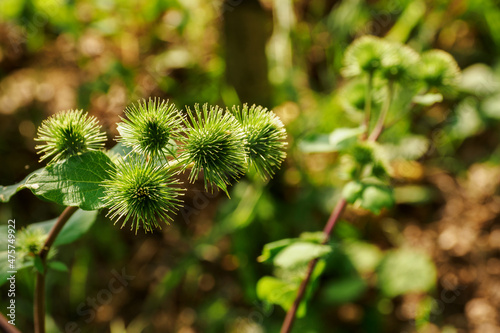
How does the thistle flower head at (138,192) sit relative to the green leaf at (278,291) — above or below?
above

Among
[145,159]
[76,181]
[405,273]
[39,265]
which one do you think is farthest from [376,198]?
[405,273]

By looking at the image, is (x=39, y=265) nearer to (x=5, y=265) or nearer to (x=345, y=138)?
(x=5, y=265)

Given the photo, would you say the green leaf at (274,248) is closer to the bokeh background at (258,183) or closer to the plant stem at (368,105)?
the plant stem at (368,105)

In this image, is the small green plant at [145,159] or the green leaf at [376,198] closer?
the small green plant at [145,159]

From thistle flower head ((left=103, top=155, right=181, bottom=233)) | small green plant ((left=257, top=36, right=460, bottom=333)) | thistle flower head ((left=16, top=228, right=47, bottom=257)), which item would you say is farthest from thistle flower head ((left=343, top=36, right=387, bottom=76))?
thistle flower head ((left=16, top=228, right=47, bottom=257))

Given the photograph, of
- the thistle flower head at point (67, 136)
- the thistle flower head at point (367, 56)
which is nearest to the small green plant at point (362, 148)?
the thistle flower head at point (367, 56)

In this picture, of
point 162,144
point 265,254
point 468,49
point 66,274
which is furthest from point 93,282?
point 468,49
